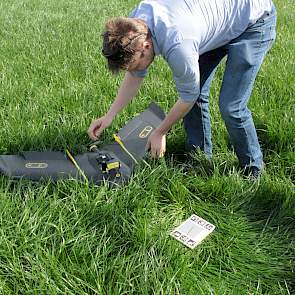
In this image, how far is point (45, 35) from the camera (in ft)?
17.0

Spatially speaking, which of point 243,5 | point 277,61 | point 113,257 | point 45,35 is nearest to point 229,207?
point 113,257

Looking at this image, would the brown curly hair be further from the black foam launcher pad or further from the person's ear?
the black foam launcher pad

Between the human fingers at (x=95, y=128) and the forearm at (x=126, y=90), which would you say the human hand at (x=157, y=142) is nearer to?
the forearm at (x=126, y=90)

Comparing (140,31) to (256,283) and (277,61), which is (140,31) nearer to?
(256,283)

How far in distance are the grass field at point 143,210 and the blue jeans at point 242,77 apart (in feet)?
0.58

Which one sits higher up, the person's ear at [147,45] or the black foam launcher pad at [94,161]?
the person's ear at [147,45]

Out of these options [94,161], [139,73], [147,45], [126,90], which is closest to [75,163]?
[94,161]

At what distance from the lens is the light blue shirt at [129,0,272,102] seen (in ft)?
6.48

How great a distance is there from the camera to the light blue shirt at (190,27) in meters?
1.97

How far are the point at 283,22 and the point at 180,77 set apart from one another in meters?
3.96

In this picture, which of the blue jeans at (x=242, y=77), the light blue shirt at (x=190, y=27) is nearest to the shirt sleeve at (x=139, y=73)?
the light blue shirt at (x=190, y=27)

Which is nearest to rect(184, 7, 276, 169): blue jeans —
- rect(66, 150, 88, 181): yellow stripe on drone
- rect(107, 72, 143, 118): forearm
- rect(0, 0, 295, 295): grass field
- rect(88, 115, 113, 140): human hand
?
rect(0, 0, 295, 295): grass field

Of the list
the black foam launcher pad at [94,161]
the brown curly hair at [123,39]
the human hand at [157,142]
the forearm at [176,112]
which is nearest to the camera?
the brown curly hair at [123,39]

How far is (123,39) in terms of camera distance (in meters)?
1.91
